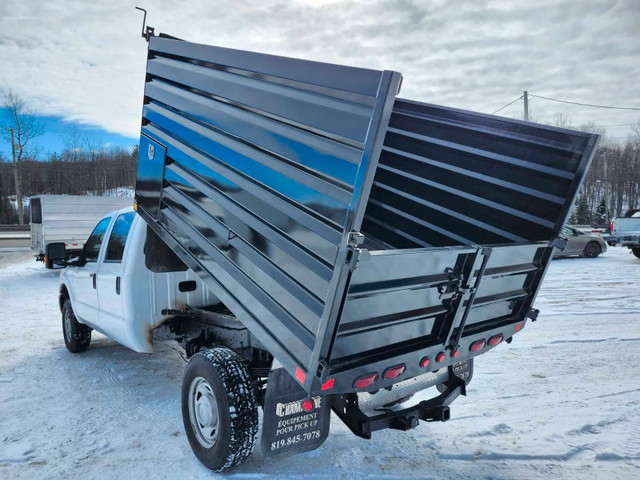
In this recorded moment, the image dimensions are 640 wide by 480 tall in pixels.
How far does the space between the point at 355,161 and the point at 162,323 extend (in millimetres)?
2866

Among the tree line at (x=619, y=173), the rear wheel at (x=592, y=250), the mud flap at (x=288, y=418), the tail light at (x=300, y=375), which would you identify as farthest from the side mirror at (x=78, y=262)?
the tree line at (x=619, y=173)

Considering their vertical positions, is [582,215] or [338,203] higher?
[338,203]

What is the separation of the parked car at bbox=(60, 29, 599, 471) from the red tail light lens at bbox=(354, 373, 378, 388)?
11 mm

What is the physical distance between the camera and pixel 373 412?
10.3 ft

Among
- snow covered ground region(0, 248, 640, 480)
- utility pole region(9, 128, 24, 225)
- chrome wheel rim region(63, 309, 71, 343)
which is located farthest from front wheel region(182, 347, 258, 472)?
utility pole region(9, 128, 24, 225)

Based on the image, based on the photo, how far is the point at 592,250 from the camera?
53.7ft

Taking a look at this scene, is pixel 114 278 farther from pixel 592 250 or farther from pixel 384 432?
pixel 592 250

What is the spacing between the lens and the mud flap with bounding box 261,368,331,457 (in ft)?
8.83

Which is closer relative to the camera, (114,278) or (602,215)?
(114,278)

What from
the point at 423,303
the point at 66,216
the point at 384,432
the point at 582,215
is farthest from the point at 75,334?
the point at 582,215

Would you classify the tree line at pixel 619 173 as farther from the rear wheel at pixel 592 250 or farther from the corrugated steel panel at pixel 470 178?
the corrugated steel panel at pixel 470 178

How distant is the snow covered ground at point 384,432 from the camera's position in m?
3.17

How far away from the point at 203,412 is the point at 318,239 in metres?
1.70

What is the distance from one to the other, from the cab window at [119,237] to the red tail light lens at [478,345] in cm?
322
